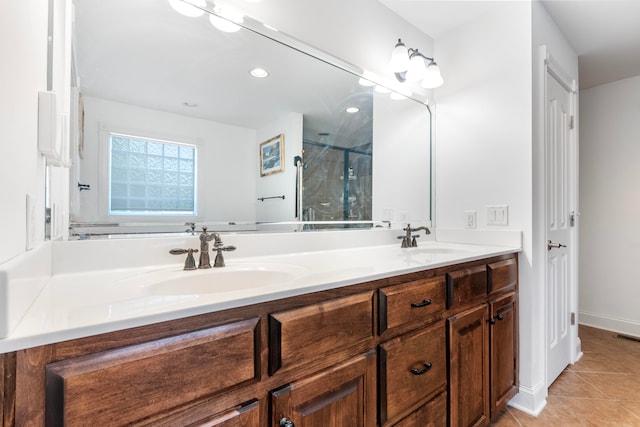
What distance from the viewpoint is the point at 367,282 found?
0.95m

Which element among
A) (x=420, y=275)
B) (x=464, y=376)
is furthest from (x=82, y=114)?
(x=464, y=376)

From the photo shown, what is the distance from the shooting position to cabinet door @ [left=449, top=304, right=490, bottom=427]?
1.24 m

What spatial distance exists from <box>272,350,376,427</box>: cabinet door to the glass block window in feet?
2.39

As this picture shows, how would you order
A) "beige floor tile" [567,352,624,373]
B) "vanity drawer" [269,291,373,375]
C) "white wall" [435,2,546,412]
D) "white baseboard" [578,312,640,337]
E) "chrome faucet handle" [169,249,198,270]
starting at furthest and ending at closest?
"white baseboard" [578,312,640,337]
"beige floor tile" [567,352,624,373]
"white wall" [435,2,546,412]
"chrome faucet handle" [169,249,198,270]
"vanity drawer" [269,291,373,375]

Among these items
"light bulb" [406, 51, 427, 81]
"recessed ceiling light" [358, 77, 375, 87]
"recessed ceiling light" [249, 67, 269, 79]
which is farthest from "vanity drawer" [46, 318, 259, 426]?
"light bulb" [406, 51, 427, 81]

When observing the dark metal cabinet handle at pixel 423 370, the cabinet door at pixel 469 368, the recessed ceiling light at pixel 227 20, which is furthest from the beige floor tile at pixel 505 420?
the recessed ceiling light at pixel 227 20

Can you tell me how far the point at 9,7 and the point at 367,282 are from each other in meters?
0.97

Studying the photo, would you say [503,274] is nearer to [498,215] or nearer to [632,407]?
[498,215]

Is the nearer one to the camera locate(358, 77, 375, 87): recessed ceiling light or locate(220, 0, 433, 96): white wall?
locate(220, 0, 433, 96): white wall

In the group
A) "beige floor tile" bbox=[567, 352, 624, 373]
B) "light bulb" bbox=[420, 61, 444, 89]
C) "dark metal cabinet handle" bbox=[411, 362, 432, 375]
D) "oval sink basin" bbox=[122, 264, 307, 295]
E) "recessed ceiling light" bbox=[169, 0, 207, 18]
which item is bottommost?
"beige floor tile" bbox=[567, 352, 624, 373]

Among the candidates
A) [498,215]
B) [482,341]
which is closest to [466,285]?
[482,341]

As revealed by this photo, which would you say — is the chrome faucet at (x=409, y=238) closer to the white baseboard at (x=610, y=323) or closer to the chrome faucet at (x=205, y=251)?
the chrome faucet at (x=205, y=251)

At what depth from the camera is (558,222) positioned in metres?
2.03

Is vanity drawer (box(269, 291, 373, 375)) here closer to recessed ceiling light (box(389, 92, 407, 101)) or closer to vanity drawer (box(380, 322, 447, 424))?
vanity drawer (box(380, 322, 447, 424))
